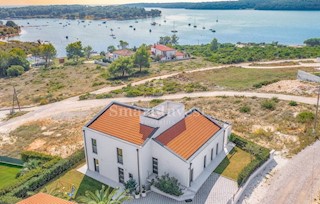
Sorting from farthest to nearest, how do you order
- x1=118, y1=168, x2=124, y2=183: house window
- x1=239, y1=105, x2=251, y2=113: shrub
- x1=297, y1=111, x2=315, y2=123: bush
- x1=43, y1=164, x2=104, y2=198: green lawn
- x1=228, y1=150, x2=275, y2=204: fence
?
x1=239, y1=105, x2=251, y2=113: shrub
x1=297, y1=111, x2=315, y2=123: bush
x1=118, y1=168, x2=124, y2=183: house window
x1=43, y1=164, x2=104, y2=198: green lawn
x1=228, y1=150, x2=275, y2=204: fence

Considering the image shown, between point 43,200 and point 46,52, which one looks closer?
point 43,200

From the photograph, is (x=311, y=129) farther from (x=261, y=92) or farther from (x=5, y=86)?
(x=5, y=86)

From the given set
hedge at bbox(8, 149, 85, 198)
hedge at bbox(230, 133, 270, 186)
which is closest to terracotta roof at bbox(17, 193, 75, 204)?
hedge at bbox(8, 149, 85, 198)

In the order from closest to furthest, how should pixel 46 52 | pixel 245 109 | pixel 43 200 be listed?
pixel 43 200
pixel 245 109
pixel 46 52

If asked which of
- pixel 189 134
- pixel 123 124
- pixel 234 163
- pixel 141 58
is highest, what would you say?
pixel 123 124

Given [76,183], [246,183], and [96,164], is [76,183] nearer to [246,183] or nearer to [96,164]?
[96,164]

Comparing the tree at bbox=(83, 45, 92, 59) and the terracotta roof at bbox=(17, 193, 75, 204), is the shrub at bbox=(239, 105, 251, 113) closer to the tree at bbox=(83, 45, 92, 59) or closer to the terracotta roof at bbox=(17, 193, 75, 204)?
the terracotta roof at bbox=(17, 193, 75, 204)

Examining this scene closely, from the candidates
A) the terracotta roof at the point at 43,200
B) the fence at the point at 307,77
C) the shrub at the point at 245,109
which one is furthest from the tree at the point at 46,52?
the terracotta roof at the point at 43,200

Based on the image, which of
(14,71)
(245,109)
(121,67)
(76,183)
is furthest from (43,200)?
(14,71)
